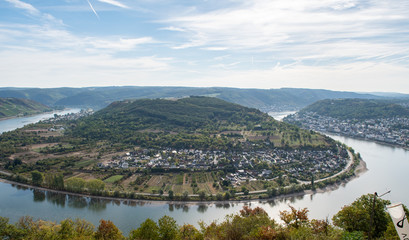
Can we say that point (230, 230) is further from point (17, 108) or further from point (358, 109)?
point (17, 108)

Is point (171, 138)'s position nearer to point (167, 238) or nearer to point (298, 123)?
point (167, 238)

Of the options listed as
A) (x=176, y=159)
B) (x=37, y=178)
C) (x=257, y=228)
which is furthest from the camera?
(x=176, y=159)

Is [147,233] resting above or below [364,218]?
below


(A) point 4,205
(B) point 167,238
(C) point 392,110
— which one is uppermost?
(C) point 392,110

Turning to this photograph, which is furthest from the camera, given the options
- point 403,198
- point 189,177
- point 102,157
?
point 102,157

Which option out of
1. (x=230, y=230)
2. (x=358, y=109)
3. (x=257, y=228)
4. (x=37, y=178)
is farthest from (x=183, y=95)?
(x=230, y=230)

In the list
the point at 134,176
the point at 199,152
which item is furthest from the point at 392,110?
the point at 134,176

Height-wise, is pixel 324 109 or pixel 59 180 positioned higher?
pixel 324 109
